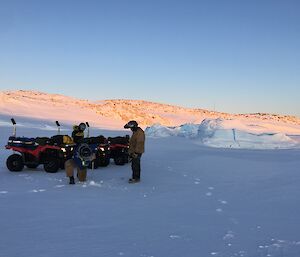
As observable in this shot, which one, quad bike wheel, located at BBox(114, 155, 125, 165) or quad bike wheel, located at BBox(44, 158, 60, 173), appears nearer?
quad bike wheel, located at BBox(44, 158, 60, 173)

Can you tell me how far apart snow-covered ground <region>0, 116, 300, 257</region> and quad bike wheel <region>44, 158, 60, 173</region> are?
0.18m

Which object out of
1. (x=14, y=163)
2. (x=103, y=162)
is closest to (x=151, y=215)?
(x=14, y=163)

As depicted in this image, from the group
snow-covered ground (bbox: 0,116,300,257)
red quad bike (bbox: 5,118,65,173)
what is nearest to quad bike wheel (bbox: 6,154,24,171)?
red quad bike (bbox: 5,118,65,173)

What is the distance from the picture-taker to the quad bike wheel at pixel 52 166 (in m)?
11.4

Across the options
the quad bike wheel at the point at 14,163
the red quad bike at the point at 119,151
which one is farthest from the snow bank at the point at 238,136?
the quad bike wheel at the point at 14,163

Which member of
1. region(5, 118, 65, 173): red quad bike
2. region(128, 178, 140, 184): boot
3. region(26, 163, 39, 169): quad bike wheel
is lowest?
region(128, 178, 140, 184): boot

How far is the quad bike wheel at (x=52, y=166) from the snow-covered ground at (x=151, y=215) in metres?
0.18

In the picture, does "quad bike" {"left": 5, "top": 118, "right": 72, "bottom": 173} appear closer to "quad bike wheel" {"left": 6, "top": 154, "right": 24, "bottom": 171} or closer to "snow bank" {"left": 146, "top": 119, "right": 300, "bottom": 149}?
"quad bike wheel" {"left": 6, "top": 154, "right": 24, "bottom": 171}

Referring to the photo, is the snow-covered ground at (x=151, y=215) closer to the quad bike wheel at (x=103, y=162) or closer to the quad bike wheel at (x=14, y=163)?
the quad bike wheel at (x=14, y=163)

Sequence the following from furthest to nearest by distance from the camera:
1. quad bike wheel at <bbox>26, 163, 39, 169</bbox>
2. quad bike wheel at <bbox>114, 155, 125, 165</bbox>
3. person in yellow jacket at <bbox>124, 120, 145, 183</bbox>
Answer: quad bike wheel at <bbox>114, 155, 125, 165</bbox> < quad bike wheel at <bbox>26, 163, 39, 169</bbox> < person in yellow jacket at <bbox>124, 120, 145, 183</bbox>

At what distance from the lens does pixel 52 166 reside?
449 inches

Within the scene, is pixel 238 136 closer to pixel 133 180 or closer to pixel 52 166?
pixel 52 166

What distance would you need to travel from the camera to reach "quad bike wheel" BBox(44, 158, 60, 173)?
37.4 feet

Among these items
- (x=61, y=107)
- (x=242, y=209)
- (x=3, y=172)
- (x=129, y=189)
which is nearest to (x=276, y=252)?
(x=242, y=209)
